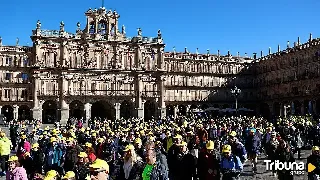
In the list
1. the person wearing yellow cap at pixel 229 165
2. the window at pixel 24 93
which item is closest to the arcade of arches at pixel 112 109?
the window at pixel 24 93

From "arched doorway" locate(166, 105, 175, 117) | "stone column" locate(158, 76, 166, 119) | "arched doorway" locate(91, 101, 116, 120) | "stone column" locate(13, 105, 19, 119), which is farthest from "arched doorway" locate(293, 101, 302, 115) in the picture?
"stone column" locate(13, 105, 19, 119)

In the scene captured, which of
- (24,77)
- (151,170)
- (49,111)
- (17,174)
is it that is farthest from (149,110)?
(151,170)

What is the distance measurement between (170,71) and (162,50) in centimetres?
427

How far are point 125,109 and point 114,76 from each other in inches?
246

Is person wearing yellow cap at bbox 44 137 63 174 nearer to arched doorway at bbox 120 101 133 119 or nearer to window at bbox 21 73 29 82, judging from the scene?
window at bbox 21 73 29 82

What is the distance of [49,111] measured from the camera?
58312mm

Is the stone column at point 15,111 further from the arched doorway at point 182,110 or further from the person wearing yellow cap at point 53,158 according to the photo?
the person wearing yellow cap at point 53,158

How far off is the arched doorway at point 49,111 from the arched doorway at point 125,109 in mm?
9972

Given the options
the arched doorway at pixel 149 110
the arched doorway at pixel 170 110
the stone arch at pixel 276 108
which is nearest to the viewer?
the arched doorway at pixel 149 110

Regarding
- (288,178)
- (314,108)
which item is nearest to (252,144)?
(288,178)

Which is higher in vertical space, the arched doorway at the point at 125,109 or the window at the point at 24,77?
the window at the point at 24,77

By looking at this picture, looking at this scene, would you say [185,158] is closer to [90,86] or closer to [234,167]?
[234,167]

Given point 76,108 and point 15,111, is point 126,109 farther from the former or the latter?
point 15,111

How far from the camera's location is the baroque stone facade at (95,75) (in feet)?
180
